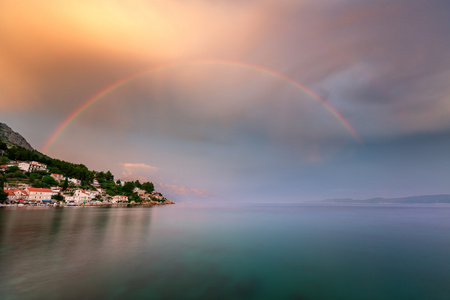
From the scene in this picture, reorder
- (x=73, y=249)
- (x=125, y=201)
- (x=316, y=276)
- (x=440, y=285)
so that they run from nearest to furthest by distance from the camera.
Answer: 1. (x=440, y=285)
2. (x=316, y=276)
3. (x=73, y=249)
4. (x=125, y=201)

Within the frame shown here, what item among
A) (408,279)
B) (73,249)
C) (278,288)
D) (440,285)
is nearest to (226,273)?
(278,288)

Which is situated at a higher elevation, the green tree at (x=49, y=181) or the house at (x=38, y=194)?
the green tree at (x=49, y=181)

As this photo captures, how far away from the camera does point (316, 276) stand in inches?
630

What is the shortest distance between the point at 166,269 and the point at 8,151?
186842mm

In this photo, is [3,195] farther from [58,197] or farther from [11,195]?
[58,197]

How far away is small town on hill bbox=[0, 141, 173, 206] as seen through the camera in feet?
306

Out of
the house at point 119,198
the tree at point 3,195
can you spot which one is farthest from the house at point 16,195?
the house at point 119,198

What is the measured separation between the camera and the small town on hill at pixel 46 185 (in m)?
93.1

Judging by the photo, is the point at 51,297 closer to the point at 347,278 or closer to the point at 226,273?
the point at 226,273

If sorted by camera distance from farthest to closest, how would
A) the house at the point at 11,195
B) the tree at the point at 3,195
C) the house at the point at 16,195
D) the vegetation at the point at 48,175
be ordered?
the vegetation at the point at 48,175, the house at the point at 16,195, the house at the point at 11,195, the tree at the point at 3,195

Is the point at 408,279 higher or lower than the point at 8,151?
lower

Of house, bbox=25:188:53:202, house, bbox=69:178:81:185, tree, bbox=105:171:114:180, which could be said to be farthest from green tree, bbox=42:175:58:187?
tree, bbox=105:171:114:180

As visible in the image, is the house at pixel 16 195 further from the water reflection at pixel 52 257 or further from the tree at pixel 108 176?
the tree at pixel 108 176

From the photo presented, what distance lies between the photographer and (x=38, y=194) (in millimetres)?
96000
